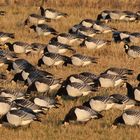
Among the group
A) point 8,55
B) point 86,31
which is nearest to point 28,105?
point 8,55

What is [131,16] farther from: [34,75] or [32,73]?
[34,75]

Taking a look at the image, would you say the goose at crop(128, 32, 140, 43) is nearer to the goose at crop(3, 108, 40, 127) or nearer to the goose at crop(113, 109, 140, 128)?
the goose at crop(113, 109, 140, 128)

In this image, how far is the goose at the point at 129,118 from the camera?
14.0 metres

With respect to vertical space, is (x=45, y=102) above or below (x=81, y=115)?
below

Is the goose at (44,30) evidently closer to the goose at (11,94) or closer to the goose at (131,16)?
the goose at (131,16)

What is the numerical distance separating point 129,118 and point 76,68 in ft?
25.4

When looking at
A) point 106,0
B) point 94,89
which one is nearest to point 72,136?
point 94,89

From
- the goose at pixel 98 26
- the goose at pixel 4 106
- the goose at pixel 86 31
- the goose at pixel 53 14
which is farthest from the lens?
the goose at pixel 53 14

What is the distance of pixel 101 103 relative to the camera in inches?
599

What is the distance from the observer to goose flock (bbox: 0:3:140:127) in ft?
47.2

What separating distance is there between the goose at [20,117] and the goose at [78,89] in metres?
2.74

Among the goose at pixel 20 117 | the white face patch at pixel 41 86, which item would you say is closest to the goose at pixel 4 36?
the white face patch at pixel 41 86

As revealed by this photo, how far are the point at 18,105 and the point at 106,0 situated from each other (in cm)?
2152

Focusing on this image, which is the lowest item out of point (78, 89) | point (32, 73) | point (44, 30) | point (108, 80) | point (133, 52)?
point (44, 30)
